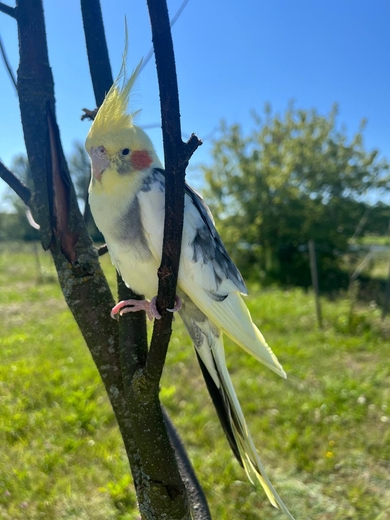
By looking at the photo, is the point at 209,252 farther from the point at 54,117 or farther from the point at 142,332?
the point at 54,117

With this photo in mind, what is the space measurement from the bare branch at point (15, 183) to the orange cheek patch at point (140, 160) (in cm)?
49

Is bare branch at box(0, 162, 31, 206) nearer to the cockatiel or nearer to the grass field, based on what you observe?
the cockatiel

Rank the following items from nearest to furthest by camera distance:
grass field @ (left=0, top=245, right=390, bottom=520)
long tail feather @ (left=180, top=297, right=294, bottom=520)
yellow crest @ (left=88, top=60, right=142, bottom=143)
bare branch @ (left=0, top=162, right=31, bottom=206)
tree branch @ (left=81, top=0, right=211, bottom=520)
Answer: tree branch @ (left=81, top=0, right=211, bottom=520), yellow crest @ (left=88, top=60, right=142, bottom=143), long tail feather @ (left=180, top=297, right=294, bottom=520), bare branch @ (left=0, top=162, right=31, bottom=206), grass field @ (left=0, top=245, right=390, bottom=520)

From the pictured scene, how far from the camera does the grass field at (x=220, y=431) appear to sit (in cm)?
262

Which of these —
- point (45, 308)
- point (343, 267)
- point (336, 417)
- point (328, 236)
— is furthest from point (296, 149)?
point (336, 417)

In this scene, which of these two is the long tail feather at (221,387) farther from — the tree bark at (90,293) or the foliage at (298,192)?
the foliage at (298,192)

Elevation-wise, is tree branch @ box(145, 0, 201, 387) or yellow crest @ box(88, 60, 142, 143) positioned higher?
yellow crest @ box(88, 60, 142, 143)

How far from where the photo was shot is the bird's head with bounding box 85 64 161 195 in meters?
1.46

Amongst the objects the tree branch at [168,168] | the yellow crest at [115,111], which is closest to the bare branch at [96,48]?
the yellow crest at [115,111]

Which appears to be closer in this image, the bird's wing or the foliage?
the bird's wing

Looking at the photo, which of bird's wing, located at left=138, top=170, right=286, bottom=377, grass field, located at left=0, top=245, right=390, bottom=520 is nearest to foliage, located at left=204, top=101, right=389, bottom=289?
grass field, located at left=0, top=245, right=390, bottom=520

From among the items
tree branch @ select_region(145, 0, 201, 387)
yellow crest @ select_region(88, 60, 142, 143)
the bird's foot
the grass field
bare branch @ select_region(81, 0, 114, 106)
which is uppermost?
bare branch @ select_region(81, 0, 114, 106)

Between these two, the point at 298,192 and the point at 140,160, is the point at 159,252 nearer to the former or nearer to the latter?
the point at 140,160

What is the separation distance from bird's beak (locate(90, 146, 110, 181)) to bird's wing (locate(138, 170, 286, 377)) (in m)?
0.19
